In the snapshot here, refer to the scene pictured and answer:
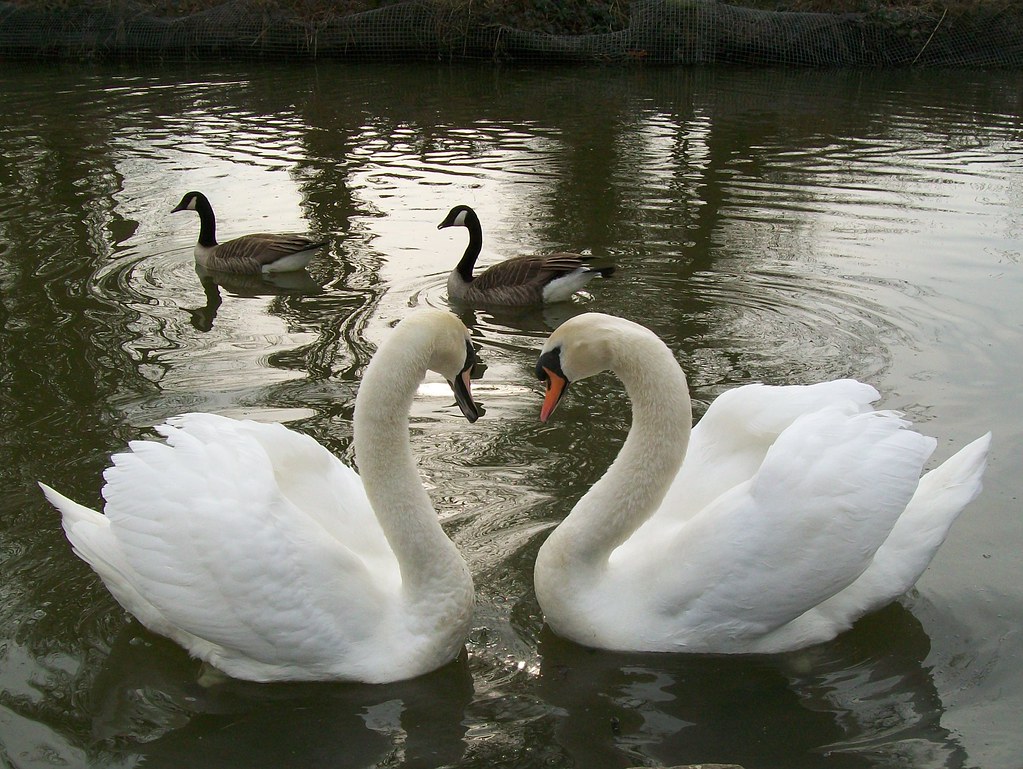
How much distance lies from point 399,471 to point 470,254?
481cm

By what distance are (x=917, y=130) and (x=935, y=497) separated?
11.7 m

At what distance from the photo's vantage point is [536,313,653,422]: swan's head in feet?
13.1

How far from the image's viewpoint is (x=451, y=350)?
152 inches

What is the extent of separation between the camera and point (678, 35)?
69.9 ft

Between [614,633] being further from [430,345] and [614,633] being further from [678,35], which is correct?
[678,35]

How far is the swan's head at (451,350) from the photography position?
383 cm

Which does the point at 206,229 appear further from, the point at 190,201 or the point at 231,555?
the point at 231,555

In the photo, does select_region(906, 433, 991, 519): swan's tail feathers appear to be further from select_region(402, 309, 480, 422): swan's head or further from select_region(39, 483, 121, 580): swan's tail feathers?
select_region(39, 483, 121, 580): swan's tail feathers

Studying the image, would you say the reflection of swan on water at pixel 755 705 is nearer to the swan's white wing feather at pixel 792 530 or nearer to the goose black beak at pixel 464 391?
the swan's white wing feather at pixel 792 530

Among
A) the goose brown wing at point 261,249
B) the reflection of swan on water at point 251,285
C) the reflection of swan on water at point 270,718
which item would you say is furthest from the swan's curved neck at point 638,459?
the goose brown wing at point 261,249

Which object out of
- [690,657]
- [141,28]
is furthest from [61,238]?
[141,28]

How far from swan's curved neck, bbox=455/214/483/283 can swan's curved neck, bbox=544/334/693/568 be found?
4531 mm

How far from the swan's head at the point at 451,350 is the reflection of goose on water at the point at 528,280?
419 centimetres

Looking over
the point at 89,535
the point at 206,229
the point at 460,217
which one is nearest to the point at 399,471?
the point at 89,535
